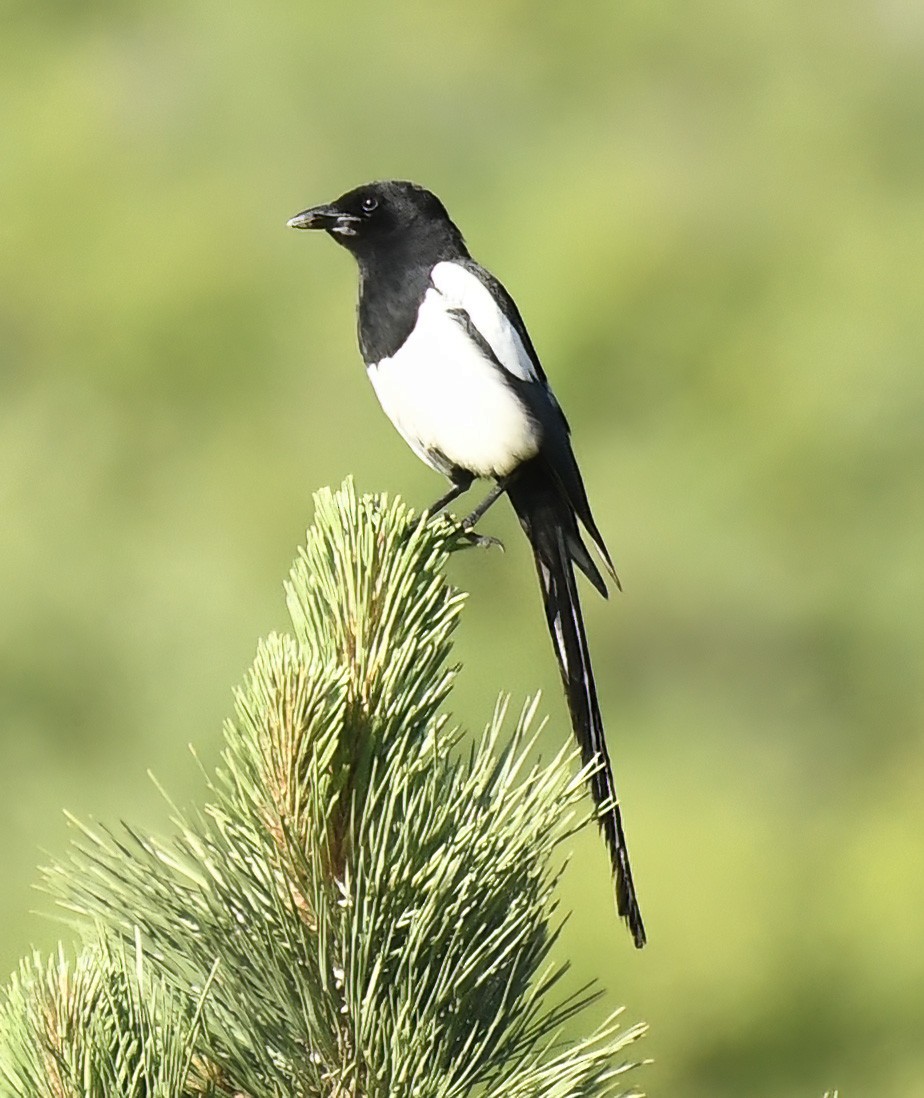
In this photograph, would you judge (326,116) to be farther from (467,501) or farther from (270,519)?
(467,501)

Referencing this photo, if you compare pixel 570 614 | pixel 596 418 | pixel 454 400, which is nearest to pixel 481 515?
pixel 570 614

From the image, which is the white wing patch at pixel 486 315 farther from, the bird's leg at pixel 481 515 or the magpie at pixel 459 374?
the bird's leg at pixel 481 515

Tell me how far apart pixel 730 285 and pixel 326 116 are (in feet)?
8.54

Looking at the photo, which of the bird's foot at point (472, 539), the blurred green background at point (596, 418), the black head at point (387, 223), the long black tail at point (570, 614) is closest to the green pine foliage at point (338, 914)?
the long black tail at point (570, 614)

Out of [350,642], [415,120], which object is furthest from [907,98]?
[350,642]

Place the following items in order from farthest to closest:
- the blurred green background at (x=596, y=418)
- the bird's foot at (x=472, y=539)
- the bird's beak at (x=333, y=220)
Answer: the blurred green background at (x=596, y=418)
the bird's beak at (x=333, y=220)
the bird's foot at (x=472, y=539)

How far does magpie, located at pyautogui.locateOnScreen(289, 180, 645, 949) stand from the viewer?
2260mm

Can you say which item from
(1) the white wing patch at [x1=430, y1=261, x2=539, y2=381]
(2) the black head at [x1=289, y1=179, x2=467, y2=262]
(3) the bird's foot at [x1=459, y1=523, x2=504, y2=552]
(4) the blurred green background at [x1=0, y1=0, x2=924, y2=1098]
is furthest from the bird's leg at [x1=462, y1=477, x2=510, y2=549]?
(4) the blurred green background at [x1=0, y1=0, x2=924, y2=1098]

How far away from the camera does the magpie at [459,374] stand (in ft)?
7.41

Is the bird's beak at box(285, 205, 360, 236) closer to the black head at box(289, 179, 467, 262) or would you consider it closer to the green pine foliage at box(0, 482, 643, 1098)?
the black head at box(289, 179, 467, 262)

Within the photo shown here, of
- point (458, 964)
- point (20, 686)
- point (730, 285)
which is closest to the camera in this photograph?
point (458, 964)

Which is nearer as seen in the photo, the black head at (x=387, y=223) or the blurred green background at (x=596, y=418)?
the black head at (x=387, y=223)

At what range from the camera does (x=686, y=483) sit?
8.73 meters

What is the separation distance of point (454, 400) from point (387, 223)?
31cm
